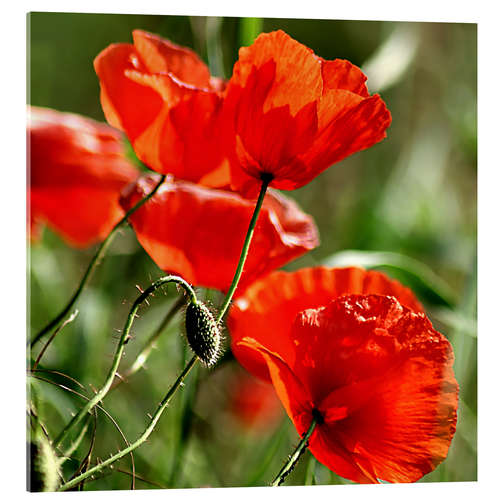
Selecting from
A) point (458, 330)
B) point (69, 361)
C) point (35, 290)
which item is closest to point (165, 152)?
point (69, 361)

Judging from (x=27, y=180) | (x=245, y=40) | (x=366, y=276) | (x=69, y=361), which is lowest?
(x=69, y=361)

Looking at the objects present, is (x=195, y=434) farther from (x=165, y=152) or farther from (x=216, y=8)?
(x=216, y=8)

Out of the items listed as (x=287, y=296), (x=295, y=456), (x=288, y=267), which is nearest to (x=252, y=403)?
(x=288, y=267)

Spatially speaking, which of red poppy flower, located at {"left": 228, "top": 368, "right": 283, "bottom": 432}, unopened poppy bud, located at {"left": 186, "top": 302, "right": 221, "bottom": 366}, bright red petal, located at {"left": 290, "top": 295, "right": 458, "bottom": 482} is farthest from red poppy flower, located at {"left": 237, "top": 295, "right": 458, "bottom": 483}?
red poppy flower, located at {"left": 228, "top": 368, "right": 283, "bottom": 432}

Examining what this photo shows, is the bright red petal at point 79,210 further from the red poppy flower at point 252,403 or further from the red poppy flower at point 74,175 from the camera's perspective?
the red poppy flower at point 252,403

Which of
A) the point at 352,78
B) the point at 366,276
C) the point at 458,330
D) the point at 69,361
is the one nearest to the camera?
the point at 352,78

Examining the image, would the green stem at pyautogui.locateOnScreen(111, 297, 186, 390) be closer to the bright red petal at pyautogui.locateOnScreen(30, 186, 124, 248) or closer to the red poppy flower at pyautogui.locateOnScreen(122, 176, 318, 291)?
the red poppy flower at pyautogui.locateOnScreen(122, 176, 318, 291)

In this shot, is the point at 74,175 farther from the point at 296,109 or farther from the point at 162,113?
the point at 296,109
